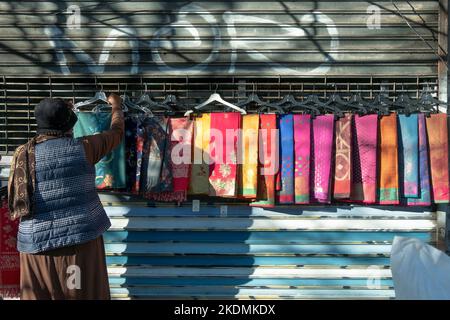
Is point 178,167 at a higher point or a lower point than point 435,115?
lower

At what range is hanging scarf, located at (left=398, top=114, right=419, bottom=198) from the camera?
4.21 meters

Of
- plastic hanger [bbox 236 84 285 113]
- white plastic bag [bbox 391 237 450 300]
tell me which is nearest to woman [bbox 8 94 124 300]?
plastic hanger [bbox 236 84 285 113]

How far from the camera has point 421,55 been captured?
4383 millimetres

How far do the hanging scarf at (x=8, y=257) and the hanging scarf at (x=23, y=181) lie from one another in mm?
600

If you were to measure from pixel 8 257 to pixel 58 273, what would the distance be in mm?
804

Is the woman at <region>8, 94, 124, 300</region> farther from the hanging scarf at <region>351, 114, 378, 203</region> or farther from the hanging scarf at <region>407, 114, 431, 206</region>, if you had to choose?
the hanging scarf at <region>407, 114, 431, 206</region>

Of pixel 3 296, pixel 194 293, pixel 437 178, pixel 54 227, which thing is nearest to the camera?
pixel 54 227

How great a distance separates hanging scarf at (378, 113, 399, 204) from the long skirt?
259 cm

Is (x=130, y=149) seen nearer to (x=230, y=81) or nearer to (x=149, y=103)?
(x=149, y=103)

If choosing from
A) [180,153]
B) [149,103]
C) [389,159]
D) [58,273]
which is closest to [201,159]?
[180,153]

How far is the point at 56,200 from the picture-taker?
3.24m

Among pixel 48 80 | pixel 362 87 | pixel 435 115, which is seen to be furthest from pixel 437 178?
pixel 48 80
